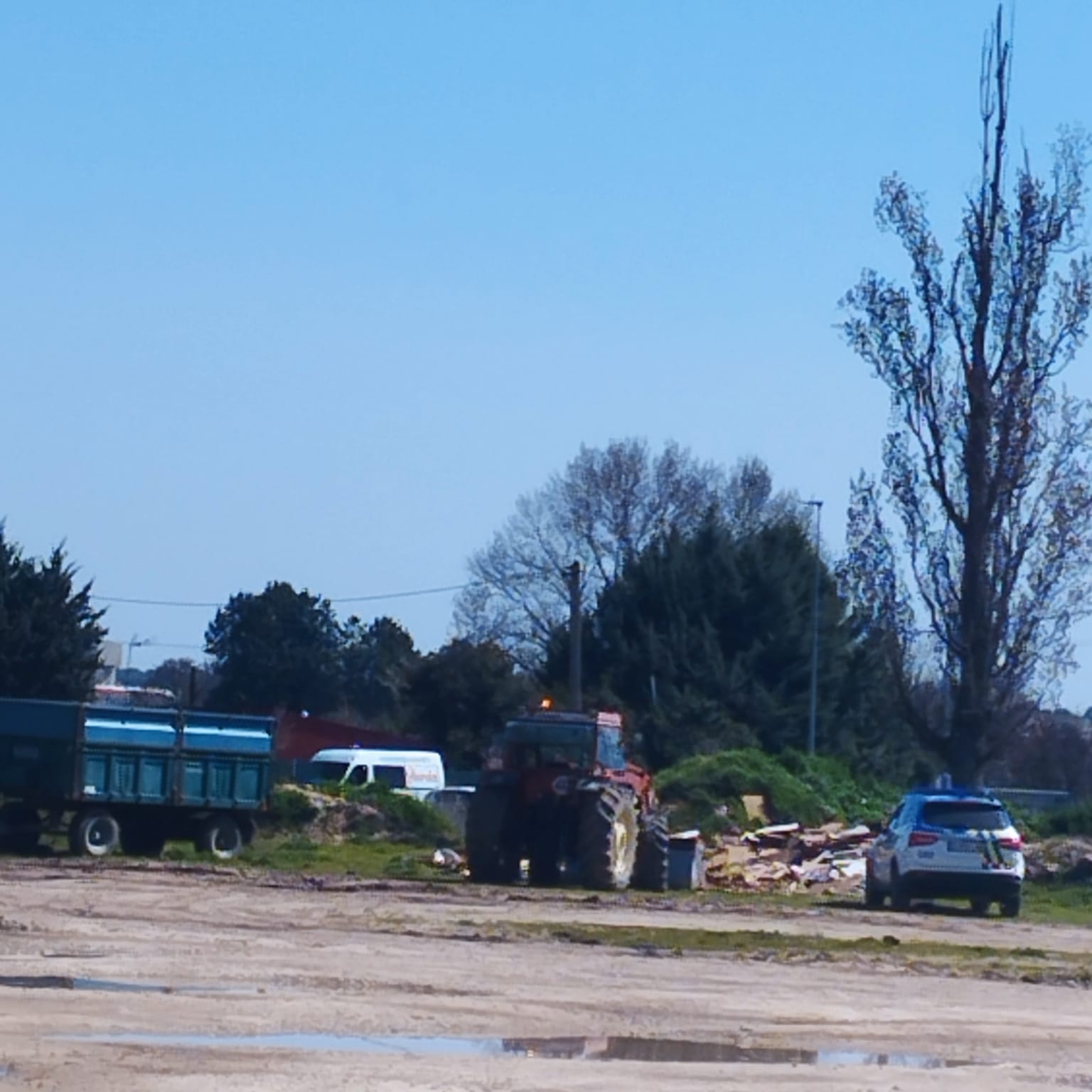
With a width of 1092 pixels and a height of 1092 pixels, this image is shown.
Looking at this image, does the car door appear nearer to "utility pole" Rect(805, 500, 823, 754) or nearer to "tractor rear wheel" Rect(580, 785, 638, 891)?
"tractor rear wheel" Rect(580, 785, 638, 891)

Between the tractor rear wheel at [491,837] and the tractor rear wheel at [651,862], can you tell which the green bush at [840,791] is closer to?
the tractor rear wheel at [651,862]

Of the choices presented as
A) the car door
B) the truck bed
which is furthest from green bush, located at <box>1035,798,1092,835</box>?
the truck bed

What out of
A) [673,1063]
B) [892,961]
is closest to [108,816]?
[892,961]

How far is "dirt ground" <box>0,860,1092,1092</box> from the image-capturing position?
12.2 meters

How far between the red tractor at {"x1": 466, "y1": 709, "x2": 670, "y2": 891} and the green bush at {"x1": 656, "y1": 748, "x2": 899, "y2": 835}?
961 cm

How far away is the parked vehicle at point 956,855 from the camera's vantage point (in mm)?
29859

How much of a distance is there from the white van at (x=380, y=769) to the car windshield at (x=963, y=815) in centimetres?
2343

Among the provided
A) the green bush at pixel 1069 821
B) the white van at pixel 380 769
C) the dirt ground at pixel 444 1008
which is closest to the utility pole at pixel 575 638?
the white van at pixel 380 769

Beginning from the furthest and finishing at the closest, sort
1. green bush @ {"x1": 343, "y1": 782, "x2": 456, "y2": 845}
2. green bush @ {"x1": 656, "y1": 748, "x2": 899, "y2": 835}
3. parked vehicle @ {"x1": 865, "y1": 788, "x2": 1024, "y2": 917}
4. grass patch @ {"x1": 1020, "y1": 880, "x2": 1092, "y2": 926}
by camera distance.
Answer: green bush @ {"x1": 343, "y1": 782, "x2": 456, "y2": 845}, green bush @ {"x1": 656, "y1": 748, "x2": 899, "y2": 835}, grass patch @ {"x1": 1020, "y1": 880, "x2": 1092, "y2": 926}, parked vehicle @ {"x1": 865, "y1": 788, "x2": 1024, "y2": 917}

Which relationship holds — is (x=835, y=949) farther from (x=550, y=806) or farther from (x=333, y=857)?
(x=333, y=857)

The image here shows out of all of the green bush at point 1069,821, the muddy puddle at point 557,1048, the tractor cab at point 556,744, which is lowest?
the muddy puddle at point 557,1048

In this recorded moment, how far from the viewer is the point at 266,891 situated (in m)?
27.6

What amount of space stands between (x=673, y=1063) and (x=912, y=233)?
34.5 meters

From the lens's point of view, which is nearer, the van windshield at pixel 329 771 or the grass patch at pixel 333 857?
the grass patch at pixel 333 857
